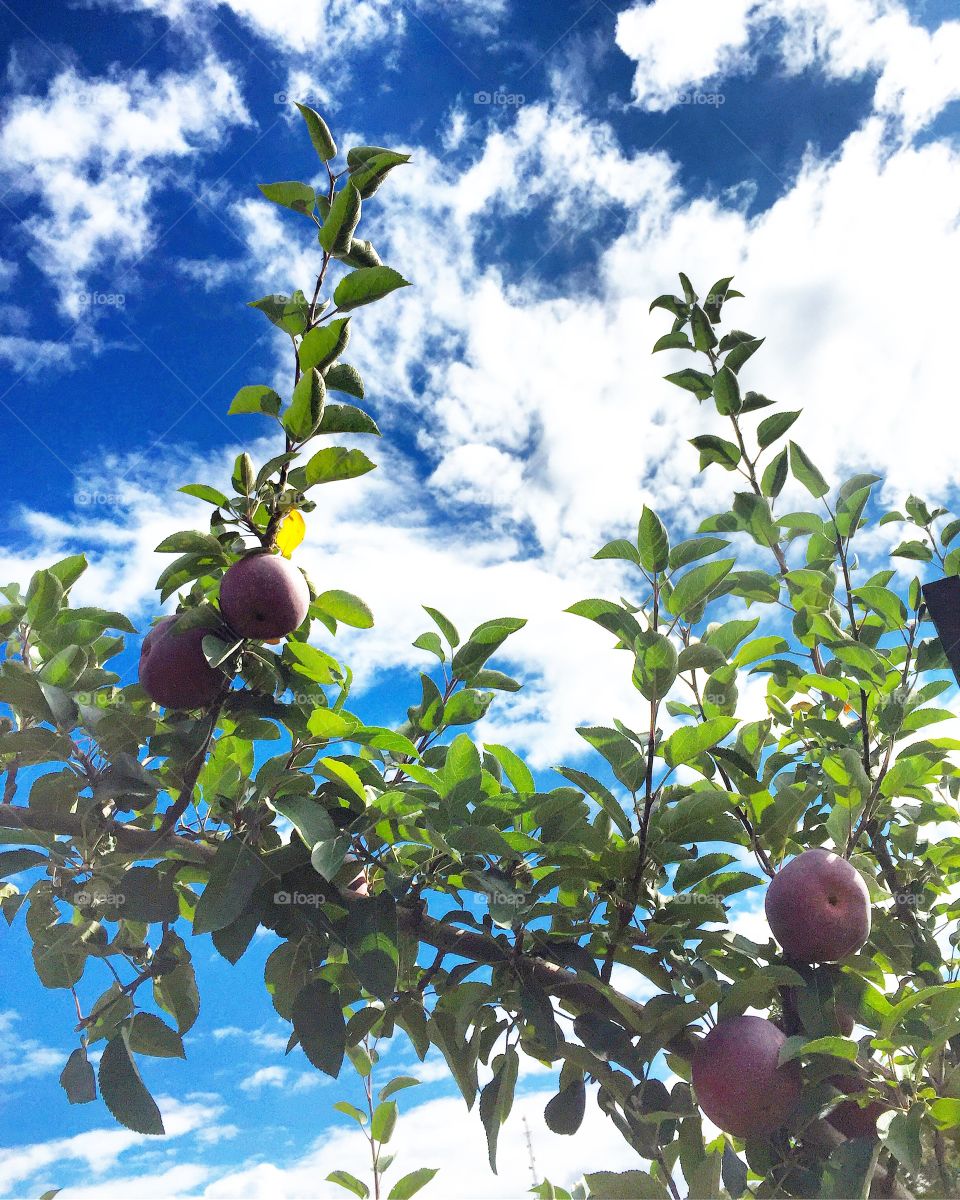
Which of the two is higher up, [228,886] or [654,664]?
[654,664]

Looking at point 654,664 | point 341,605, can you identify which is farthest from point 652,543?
point 341,605

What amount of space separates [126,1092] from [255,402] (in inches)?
49.8

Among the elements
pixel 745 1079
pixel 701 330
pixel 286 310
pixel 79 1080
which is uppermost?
pixel 701 330

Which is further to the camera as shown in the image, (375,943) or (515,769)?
(515,769)

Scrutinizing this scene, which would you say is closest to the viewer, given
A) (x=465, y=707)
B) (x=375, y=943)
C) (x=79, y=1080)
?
(x=375, y=943)

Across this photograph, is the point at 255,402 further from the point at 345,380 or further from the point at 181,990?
the point at 181,990

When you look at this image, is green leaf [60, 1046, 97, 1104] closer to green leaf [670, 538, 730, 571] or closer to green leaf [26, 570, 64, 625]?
green leaf [26, 570, 64, 625]

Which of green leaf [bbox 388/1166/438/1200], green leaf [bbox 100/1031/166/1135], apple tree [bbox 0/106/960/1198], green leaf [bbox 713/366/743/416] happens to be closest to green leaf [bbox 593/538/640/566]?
apple tree [bbox 0/106/960/1198]

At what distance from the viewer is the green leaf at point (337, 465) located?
4.99 ft

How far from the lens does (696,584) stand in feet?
5.81

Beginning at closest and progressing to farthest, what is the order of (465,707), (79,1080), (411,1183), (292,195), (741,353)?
1. (292,195)
2. (79,1080)
3. (465,707)
4. (411,1183)
5. (741,353)

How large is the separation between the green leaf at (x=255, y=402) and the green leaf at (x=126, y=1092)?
106 centimetres

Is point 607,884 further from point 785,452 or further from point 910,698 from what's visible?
point 785,452

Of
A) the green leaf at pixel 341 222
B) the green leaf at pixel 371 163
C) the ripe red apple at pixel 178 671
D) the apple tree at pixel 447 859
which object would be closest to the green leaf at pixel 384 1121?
the apple tree at pixel 447 859
